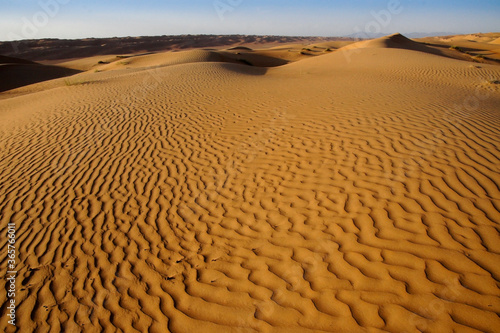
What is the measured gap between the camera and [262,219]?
4.08m

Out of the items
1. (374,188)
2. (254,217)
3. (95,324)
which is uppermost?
(374,188)

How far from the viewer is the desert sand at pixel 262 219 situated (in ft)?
8.98

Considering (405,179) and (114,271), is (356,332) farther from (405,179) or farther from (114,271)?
(114,271)

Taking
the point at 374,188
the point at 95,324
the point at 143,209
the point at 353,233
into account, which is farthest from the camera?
the point at 143,209

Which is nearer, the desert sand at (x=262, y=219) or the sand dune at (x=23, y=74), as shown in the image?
the desert sand at (x=262, y=219)

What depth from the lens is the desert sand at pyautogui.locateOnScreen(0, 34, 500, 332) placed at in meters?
2.74

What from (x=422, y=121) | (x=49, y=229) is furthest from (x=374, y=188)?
(x=49, y=229)

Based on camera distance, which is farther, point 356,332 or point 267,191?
point 267,191

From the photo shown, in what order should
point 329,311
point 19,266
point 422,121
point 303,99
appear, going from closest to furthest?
point 329,311
point 19,266
point 422,121
point 303,99

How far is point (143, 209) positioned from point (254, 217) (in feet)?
6.12

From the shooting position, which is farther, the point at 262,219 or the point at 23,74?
the point at 23,74

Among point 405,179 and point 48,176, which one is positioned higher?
point 405,179

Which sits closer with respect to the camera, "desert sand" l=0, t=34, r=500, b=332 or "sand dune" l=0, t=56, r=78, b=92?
"desert sand" l=0, t=34, r=500, b=332

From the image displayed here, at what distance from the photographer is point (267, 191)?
468cm
